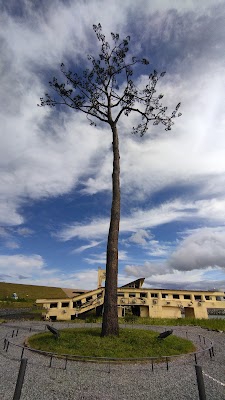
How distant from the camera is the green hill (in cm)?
4898

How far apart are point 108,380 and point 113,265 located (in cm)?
699

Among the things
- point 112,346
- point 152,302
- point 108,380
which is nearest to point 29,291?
point 152,302

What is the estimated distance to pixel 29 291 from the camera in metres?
53.5

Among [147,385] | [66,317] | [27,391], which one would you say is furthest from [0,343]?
[66,317]

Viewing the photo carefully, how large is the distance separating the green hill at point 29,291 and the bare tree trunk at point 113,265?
3791 cm

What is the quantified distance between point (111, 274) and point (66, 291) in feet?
157

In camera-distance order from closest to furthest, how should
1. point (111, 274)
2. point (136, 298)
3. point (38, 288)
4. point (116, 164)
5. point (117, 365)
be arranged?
point (117, 365)
point (111, 274)
point (116, 164)
point (136, 298)
point (38, 288)

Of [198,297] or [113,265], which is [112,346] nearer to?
[113,265]

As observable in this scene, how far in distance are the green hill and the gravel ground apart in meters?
41.8

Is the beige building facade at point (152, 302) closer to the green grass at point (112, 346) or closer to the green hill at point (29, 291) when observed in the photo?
the green hill at point (29, 291)

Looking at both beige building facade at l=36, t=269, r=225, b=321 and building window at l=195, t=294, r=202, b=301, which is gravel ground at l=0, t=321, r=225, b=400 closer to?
beige building facade at l=36, t=269, r=225, b=321

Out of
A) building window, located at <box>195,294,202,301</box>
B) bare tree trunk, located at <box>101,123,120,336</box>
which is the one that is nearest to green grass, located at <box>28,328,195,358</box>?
bare tree trunk, located at <box>101,123,120,336</box>

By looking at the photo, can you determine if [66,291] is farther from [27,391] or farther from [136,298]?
[27,391]

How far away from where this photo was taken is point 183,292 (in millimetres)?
37875
